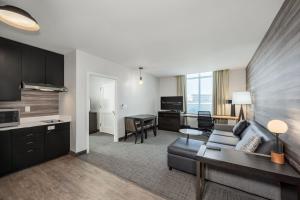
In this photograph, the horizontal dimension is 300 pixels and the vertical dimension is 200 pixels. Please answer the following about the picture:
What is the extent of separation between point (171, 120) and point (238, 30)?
4111 millimetres

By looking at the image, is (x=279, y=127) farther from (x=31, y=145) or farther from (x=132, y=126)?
(x=31, y=145)

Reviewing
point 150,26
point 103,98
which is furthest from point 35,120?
point 150,26

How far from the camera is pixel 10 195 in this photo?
192 centimetres

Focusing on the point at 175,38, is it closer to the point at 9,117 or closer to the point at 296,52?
the point at 296,52

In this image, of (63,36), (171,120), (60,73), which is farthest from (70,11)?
(171,120)

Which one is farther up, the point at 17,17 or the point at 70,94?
the point at 17,17

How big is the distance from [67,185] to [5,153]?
1345 millimetres

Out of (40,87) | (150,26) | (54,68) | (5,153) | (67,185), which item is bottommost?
(67,185)

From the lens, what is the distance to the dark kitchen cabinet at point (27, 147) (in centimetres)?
248

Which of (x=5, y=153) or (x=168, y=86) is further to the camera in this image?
(x=168, y=86)

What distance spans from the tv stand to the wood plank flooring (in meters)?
3.71

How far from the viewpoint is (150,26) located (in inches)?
86.2

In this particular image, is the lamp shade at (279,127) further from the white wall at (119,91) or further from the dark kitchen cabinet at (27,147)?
the dark kitchen cabinet at (27,147)

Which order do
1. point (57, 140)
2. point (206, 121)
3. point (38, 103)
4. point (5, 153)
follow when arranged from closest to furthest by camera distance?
point (5, 153) < point (57, 140) < point (38, 103) < point (206, 121)
